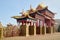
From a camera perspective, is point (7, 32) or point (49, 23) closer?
point (7, 32)

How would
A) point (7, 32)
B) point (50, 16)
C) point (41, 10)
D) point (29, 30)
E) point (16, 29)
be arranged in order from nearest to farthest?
point (7, 32) < point (16, 29) < point (29, 30) < point (41, 10) < point (50, 16)

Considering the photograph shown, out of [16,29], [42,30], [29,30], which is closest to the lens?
[16,29]

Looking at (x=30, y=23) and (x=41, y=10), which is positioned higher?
(x=41, y=10)

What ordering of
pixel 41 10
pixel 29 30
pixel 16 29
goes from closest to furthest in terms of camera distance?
1. pixel 16 29
2. pixel 29 30
3. pixel 41 10

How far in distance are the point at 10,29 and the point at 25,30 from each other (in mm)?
2357

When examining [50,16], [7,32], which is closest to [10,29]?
[7,32]

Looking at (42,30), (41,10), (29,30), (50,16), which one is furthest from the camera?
(50,16)

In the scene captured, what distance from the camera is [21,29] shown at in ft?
77.4

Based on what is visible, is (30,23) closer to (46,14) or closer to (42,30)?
(42,30)

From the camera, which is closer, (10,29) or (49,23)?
(10,29)

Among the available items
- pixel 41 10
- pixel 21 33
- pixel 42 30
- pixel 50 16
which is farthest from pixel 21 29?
pixel 50 16

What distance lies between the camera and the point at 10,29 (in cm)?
2186

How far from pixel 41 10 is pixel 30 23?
8822mm

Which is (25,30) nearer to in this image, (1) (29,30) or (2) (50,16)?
(1) (29,30)
